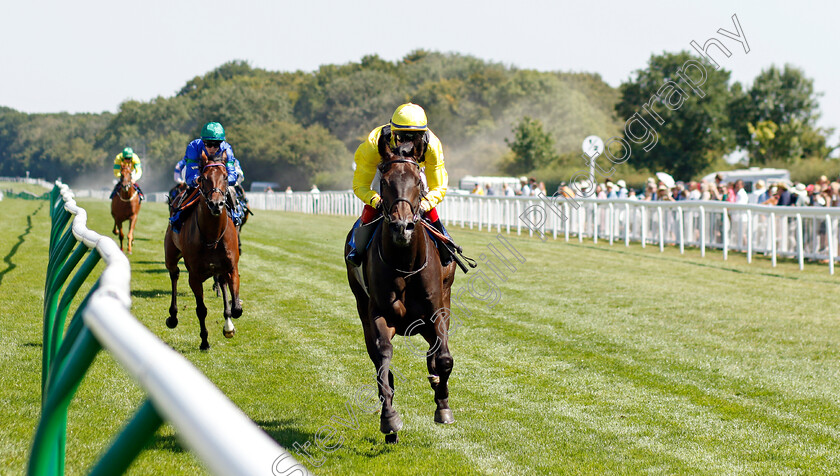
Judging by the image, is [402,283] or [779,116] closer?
[402,283]

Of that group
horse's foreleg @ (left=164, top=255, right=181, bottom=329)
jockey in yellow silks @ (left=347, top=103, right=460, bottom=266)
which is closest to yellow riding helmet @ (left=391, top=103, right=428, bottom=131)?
jockey in yellow silks @ (left=347, top=103, right=460, bottom=266)

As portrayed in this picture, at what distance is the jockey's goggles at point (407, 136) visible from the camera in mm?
5230

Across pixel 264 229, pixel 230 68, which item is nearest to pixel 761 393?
pixel 264 229

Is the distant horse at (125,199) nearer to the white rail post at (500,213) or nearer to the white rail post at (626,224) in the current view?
the white rail post at (626,224)

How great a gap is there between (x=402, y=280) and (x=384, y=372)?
589 mm

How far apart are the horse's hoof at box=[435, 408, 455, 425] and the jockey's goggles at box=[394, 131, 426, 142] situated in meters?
1.76

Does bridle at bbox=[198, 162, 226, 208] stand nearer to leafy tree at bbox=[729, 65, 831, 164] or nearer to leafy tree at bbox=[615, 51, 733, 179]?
leafy tree at bbox=[615, 51, 733, 179]

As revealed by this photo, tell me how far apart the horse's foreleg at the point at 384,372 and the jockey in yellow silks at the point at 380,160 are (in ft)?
2.08

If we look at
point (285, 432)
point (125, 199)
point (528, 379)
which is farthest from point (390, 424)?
point (125, 199)

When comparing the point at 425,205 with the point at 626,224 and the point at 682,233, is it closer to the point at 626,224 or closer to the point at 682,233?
the point at 682,233

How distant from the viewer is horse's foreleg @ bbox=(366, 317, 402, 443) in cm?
480

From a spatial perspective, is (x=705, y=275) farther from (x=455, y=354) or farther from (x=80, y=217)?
(x=80, y=217)

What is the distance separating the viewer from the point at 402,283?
5145 mm

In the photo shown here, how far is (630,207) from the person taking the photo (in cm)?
2039
